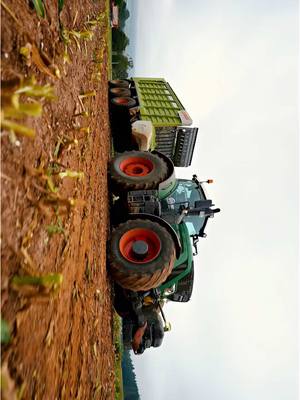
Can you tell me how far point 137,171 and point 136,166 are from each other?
8 cm

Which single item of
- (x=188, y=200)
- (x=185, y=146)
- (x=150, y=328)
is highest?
(x=185, y=146)

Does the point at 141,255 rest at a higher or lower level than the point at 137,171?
lower

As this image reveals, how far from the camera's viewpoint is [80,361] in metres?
1.89

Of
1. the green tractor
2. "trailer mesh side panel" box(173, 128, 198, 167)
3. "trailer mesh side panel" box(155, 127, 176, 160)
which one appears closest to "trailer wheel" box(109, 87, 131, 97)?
"trailer mesh side panel" box(155, 127, 176, 160)

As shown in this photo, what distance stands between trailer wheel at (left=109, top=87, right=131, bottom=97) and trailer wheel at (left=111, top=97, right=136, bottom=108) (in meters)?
0.30

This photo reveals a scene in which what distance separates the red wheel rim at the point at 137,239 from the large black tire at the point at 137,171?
31.3 inches

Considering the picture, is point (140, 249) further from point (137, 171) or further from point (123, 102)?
point (123, 102)

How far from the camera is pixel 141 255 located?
12.7ft

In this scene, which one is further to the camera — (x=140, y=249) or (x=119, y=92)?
(x=119, y=92)

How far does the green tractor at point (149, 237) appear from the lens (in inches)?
149

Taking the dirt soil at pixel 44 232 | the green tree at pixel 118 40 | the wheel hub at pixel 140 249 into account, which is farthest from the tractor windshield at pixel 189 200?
the green tree at pixel 118 40

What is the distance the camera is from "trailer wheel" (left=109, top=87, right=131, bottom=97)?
7.76 m

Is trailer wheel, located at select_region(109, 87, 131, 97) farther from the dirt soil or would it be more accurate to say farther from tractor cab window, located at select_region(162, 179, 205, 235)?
the dirt soil

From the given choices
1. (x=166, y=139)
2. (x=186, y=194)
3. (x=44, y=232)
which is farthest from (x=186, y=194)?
(x=44, y=232)
